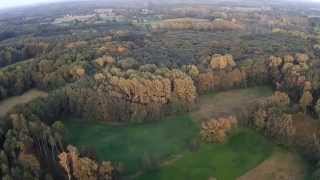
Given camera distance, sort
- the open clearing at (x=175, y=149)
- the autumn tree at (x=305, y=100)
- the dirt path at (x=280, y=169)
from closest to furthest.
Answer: the dirt path at (x=280, y=169)
the open clearing at (x=175, y=149)
the autumn tree at (x=305, y=100)

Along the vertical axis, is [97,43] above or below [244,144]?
above

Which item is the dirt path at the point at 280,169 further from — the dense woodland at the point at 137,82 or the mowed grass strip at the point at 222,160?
the dense woodland at the point at 137,82

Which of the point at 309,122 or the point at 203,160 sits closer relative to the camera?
the point at 203,160

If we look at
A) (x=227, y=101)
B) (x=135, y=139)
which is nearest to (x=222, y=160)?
(x=135, y=139)

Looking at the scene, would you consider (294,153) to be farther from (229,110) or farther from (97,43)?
(97,43)

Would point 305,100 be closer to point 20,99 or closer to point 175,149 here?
point 175,149

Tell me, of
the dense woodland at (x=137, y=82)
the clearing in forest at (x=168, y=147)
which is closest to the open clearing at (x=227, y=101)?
the clearing in forest at (x=168, y=147)

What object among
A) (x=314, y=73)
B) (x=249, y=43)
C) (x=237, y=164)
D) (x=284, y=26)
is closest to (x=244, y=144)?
(x=237, y=164)
